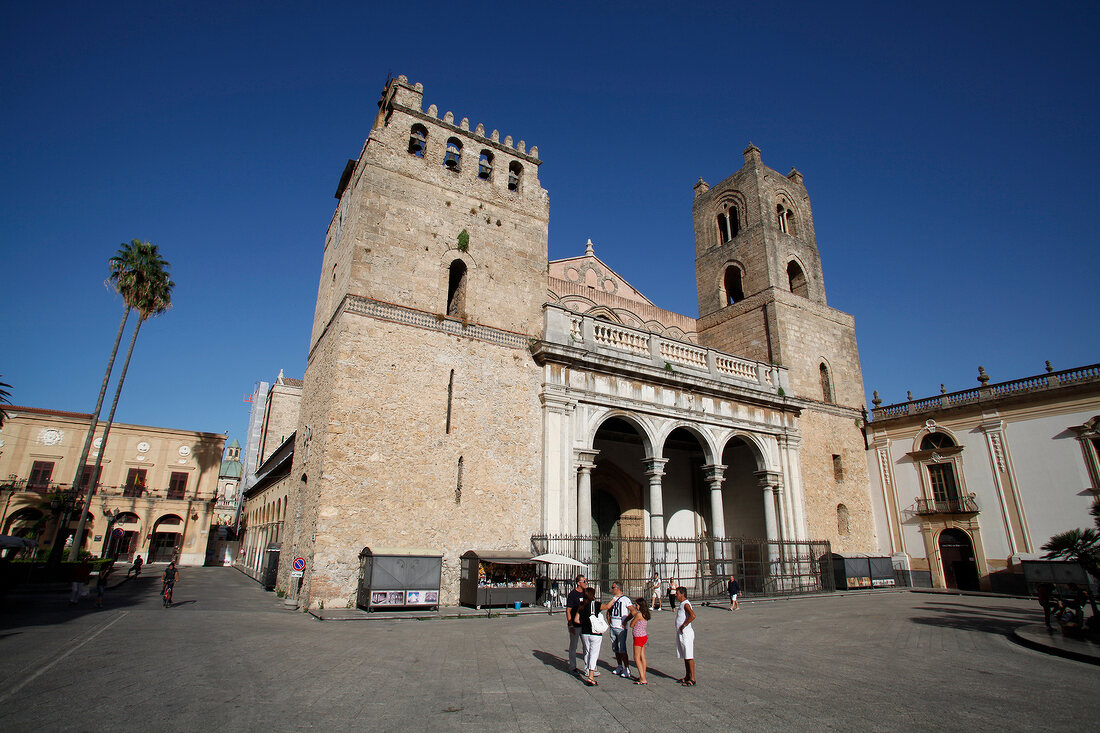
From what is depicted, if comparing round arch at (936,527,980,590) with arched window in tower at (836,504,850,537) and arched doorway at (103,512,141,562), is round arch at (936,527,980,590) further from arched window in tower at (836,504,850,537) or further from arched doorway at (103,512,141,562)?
arched doorway at (103,512,141,562)

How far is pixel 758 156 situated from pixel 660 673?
24.9m

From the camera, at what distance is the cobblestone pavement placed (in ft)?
17.6

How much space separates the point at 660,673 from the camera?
7.44 metres

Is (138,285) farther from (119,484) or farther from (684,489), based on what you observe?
(684,489)

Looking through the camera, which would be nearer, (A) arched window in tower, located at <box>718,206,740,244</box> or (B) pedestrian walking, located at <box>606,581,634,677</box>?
(B) pedestrian walking, located at <box>606,581,634,677</box>

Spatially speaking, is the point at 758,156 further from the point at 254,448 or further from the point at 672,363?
the point at 254,448

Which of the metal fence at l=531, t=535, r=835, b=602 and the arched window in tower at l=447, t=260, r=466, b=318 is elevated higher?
the arched window in tower at l=447, t=260, r=466, b=318

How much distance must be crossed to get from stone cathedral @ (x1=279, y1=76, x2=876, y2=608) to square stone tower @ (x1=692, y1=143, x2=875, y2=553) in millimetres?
116

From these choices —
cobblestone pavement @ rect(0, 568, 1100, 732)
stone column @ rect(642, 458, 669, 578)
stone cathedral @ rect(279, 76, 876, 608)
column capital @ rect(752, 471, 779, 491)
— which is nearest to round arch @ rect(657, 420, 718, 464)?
stone cathedral @ rect(279, 76, 876, 608)

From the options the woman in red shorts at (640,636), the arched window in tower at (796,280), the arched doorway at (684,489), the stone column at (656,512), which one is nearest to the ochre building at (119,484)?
the arched doorway at (684,489)

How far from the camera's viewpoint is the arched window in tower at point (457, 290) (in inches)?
653

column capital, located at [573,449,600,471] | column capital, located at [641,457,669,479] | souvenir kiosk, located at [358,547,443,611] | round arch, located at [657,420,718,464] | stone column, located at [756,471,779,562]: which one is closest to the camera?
souvenir kiosk, located at [358,547,443,611]

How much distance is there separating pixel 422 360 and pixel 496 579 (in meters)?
5.76

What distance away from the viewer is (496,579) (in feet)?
45.2
